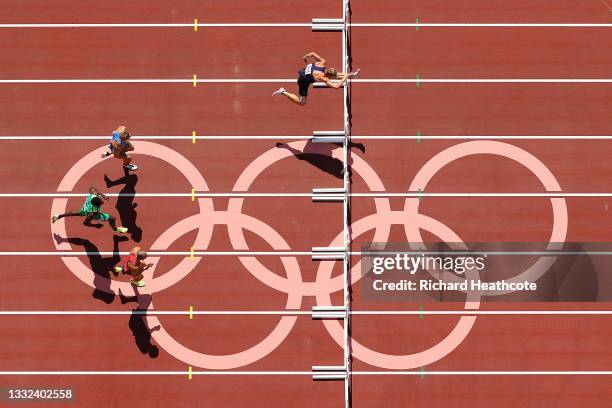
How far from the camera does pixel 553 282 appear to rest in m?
14.1

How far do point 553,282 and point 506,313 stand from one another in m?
1.11

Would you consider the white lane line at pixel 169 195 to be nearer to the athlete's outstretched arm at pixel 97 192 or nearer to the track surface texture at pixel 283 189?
the track surface texture at pixel 283 189

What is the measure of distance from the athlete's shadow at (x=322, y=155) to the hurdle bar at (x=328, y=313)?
8.71 feet

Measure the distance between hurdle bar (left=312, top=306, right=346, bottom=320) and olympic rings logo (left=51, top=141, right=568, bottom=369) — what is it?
109 mm
